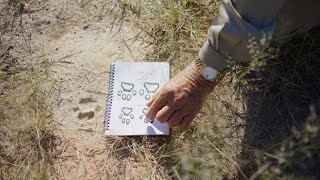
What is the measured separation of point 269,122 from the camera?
1.78m

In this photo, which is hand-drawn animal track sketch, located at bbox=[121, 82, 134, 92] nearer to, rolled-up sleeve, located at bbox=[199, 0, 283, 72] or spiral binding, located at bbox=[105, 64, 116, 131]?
spiral binding, located at bbox=[105, 64, 116, 131]

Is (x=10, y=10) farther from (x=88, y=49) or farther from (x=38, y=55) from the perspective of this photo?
(x=88, y=49)

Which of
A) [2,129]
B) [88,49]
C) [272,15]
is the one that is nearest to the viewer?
[272,15]

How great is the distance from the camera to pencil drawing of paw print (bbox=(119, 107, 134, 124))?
5.97 feet

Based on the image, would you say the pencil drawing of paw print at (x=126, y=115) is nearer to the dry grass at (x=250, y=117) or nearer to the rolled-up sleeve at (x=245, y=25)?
the dry grass at (x=250, y=117)

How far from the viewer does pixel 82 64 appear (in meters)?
2.00

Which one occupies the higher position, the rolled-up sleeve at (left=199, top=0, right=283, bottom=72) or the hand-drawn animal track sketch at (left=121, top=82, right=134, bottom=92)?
the rolled-up sleeve at (left=199, top=0, right=283, bottom=72)

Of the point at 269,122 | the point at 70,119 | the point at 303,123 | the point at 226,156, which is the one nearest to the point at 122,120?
the point at 70,119

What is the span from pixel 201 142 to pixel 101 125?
17.6 inches

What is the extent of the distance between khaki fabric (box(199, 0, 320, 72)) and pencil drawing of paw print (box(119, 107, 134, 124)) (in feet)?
1.38

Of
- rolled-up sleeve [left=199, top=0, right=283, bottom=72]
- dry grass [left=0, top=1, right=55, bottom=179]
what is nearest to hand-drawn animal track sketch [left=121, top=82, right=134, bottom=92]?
dry grass [left=0, top=1, right=55, bottom=179]

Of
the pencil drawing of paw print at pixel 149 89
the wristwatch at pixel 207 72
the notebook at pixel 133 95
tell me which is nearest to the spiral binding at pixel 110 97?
the notebook at pixel 133 95

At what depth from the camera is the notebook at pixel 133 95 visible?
1.80 metres

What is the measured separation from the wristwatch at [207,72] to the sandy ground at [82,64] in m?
0.41
